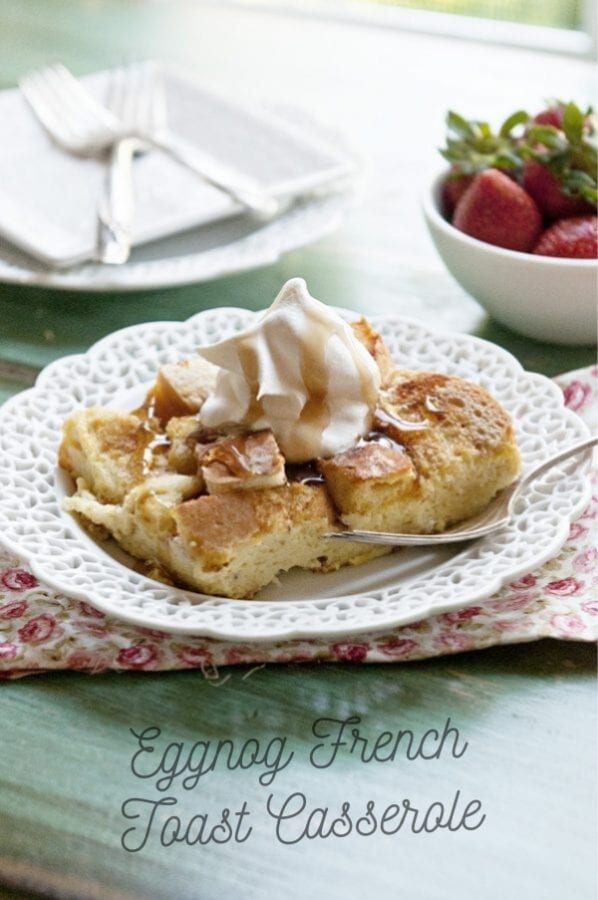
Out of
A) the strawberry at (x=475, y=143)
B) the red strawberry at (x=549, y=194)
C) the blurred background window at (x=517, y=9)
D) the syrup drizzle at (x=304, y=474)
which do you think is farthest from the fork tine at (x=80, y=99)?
the blurred background window at (x=517, y=9)

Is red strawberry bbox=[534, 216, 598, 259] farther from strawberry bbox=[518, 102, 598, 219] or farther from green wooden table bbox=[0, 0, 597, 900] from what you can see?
green wooden table bbox=[0, 0, 597, 900]

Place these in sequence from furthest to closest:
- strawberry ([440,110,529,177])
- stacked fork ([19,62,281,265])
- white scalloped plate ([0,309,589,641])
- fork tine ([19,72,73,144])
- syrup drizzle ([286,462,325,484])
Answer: fork tine ([19,72,73,144]) → stacked fork ([19,62,281,265]) → strawberry ([440,110,529,177]) → syrup drizzle ([286,462,325,484]) → white scalloped plate ([0,309,589,641])

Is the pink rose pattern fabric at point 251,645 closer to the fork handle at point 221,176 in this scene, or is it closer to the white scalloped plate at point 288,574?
the white scalloped plate at point 288,574

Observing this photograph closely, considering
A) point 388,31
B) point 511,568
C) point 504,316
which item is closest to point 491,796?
point 511,568

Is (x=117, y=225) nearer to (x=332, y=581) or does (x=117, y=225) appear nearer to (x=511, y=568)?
(x=332, y=581)

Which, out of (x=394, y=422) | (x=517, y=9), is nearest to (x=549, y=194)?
(x=394, y=422)

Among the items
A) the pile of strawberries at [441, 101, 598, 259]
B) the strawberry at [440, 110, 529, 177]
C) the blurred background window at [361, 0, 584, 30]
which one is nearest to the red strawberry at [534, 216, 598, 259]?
the pile of strawberries at [441, 101, 598, 259]
